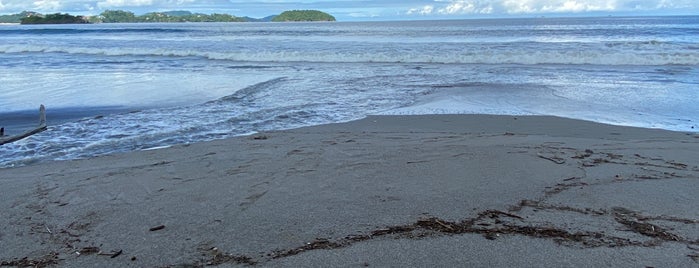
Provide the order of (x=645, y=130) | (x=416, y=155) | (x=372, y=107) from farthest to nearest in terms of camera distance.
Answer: (x=372, y=107) → (x=645, y=130) → (x=416, y=155)

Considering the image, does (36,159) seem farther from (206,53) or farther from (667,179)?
(206,53)

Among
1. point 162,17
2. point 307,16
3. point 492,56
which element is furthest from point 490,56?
point 162,17

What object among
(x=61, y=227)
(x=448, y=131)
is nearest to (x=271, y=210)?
(x=61, y=227)

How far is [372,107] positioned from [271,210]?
6.01 m

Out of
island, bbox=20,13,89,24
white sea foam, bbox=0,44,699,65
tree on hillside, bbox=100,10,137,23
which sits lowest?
white sea foam, bbox=0,44,699,65

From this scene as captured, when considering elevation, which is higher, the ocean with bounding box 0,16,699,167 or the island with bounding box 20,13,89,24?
the island with bounding box 20,13,89,24

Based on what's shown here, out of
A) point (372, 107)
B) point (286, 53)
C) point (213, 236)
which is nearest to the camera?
point (213, 236)

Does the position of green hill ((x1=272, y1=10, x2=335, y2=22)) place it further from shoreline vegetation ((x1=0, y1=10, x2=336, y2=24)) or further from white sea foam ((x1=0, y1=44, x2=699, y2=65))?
white sea foam ((x1=0, y1=44, x2=699, y2=65))

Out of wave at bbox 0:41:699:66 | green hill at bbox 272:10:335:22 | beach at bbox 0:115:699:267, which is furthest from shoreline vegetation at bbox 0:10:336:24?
beach at bbox 0:115:699:267

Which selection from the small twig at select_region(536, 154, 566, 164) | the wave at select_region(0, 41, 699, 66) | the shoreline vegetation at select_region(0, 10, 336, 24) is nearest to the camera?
the small twig at select_region(536, 154, 566, 164)

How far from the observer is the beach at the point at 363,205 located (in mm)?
3170

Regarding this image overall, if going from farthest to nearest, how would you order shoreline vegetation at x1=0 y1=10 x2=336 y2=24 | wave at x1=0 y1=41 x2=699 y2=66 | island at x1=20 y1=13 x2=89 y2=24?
1. shoreline vegetation at x1=0 y1=10 x2=336 y2=24
2. island at x1=20 y1=13 x2=89 y2=24
3. wave at x1=0 y1=41 x2=699 y2=66

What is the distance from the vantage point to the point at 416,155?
5.80 metres

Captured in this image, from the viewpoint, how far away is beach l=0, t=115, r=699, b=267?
3170 mm
